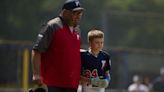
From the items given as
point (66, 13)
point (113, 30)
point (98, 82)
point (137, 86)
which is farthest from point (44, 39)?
point (113, 30)

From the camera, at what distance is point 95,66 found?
8.18 m

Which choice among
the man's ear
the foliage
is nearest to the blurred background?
the foliage

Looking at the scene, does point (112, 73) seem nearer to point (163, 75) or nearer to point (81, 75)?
point (163, 75)

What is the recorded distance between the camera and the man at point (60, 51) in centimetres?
736

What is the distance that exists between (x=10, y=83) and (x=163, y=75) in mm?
4653

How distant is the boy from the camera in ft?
26.7

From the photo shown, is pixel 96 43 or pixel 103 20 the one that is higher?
pixel 96 43

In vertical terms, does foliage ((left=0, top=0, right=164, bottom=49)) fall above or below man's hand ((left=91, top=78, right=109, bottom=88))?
below

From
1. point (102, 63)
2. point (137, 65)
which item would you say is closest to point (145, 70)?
point (137, 65)

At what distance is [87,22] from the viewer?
2638 centimetres

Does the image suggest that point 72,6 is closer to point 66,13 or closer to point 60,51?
point 66,13

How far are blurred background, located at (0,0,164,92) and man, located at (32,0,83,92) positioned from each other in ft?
50.7

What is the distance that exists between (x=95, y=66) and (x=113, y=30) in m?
17.9

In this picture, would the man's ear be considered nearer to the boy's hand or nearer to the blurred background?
the boy's hand
